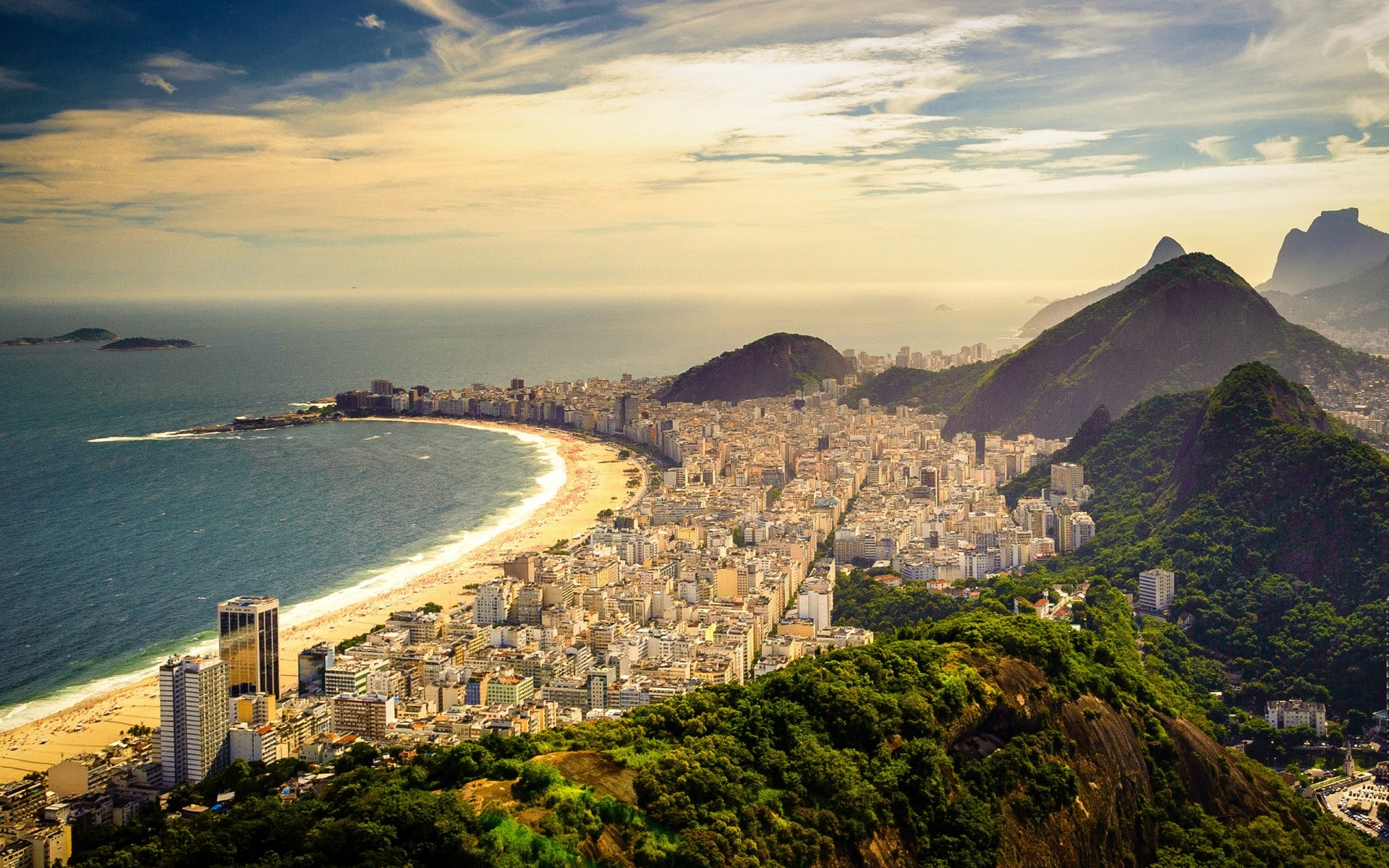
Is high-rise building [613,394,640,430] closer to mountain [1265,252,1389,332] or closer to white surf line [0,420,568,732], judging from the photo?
white surf line [0,420,568,732]

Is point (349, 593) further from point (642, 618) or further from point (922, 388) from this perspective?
point (922, 388)

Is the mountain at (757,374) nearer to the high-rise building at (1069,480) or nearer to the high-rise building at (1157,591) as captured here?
the high-rise building at (1069,480)

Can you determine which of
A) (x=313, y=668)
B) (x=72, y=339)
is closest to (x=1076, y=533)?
(x=313, y=668)

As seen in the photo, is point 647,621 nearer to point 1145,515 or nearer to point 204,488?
point 1145,515

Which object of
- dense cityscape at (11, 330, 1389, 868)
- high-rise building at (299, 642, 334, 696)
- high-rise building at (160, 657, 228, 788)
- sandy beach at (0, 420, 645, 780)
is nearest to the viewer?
high-rise building at (160, 657, 228, 788)

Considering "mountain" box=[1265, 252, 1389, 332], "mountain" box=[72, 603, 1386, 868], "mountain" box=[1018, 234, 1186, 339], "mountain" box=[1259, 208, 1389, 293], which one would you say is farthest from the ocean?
"mountain" box=[1259, 208, 1389, 293]

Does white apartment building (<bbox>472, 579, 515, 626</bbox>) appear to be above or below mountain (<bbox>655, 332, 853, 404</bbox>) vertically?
below

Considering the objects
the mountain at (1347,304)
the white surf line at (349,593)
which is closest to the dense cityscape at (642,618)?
the white surf line at (349,593)
